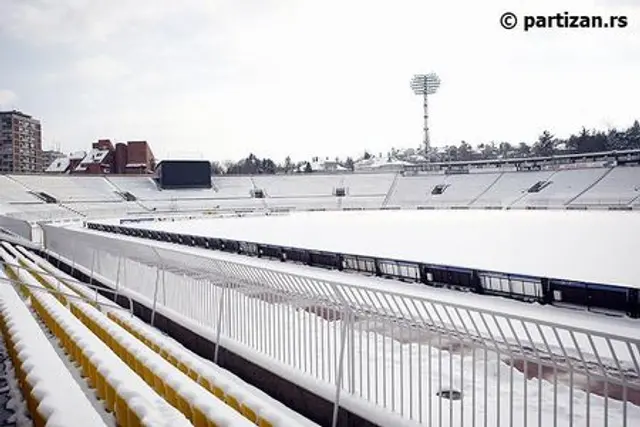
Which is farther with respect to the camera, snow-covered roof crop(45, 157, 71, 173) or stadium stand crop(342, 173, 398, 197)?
snow-covered roof crop(45, 157, 71, 173)

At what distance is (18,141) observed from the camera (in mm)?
120500

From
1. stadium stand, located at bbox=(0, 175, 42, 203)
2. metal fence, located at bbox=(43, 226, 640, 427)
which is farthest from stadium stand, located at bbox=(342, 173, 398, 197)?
metal fence, located at bbox=(43, 226, 640, 427)

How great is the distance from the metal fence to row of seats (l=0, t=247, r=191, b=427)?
5.98 feet

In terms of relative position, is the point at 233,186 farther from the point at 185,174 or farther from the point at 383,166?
the point at 383,166

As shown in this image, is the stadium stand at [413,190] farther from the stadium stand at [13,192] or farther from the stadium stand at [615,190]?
the stadium stand at [13,192]

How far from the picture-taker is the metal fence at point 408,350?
3.71m

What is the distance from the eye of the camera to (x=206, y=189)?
2518 inches

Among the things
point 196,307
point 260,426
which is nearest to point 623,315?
point 196,307

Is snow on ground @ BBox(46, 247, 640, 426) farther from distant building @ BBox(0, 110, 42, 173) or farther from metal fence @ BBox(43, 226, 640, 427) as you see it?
distant building @ BBox(0, 110, 42, 173)

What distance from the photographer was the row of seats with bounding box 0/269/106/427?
3037 mm

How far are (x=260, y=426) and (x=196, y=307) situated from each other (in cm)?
433

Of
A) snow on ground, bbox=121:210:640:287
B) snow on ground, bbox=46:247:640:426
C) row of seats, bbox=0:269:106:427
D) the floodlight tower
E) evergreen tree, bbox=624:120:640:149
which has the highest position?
the floodlight tower

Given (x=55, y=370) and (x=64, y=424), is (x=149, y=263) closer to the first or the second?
(x=55, y=370)

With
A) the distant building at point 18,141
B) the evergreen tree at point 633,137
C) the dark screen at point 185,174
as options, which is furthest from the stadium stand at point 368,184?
the distant building at point 18,141
